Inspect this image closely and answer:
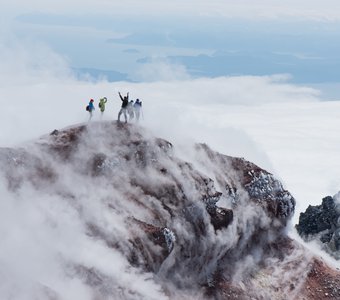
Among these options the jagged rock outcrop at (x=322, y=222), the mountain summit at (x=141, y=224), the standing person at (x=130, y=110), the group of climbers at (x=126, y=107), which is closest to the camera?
the mountain summit at (x=141, y=224)

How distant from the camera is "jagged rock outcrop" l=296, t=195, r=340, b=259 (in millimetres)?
97825

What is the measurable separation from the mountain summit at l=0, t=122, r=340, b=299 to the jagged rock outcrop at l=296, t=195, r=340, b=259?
28475 millimetres

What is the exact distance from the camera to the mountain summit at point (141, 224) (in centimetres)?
4856

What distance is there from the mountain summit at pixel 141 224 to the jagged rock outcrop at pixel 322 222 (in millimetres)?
28475

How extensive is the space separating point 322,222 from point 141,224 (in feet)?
182

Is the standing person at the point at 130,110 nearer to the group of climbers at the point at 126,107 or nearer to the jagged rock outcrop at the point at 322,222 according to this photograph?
the group of climbers at the point at 126,107

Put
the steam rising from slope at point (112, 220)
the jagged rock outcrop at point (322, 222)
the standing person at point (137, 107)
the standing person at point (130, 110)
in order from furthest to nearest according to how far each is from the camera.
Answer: the jagged rock outcrop at point (322, 222), the standing person at point (137, 107), the standing person at point (130, 110), the steam rising from slope at point (112, 220)

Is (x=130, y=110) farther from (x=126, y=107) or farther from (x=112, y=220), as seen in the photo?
(x=112, y=220)

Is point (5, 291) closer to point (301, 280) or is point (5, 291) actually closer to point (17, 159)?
point (17, 159)

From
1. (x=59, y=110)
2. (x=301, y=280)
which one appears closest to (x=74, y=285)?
(x=301, y=280)

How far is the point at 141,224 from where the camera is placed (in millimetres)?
55875

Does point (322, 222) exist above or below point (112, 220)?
above

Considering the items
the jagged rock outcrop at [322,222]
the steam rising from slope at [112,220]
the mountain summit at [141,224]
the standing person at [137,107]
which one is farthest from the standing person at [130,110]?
the jagged rock outcrop at [322,222]

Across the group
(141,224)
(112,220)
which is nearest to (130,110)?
(141,224)
